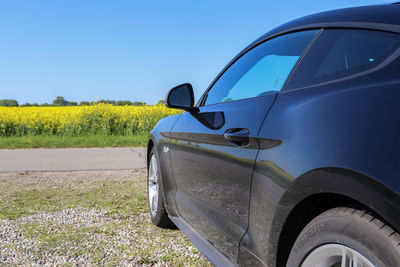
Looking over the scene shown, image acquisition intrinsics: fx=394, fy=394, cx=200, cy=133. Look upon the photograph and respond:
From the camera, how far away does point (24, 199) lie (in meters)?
5.06

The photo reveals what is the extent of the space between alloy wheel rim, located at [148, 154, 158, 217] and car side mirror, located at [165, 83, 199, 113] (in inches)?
41.2

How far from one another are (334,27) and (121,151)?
9172mm

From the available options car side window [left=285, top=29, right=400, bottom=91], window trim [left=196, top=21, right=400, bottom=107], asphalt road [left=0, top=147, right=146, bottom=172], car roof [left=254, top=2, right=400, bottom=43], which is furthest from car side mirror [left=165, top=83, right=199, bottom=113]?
asphalt road [left=0, top=147, right=146, bottom=172]

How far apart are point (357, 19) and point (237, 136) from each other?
0.77 metres

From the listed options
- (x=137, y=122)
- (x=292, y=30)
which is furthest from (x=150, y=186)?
(x=137, y=122)

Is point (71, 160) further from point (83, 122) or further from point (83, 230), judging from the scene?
point (83, 122)

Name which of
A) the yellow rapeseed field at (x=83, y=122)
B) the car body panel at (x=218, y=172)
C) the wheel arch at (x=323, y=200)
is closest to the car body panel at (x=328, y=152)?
the wheel arch at (x=323, y=200)

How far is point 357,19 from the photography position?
1697 mm

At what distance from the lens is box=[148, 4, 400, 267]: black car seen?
1227mm

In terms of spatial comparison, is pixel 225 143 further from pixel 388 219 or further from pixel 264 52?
pixel 388 219

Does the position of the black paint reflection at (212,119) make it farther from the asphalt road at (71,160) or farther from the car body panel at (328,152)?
the asphalt road at (71,160)

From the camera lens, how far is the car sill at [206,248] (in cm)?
220

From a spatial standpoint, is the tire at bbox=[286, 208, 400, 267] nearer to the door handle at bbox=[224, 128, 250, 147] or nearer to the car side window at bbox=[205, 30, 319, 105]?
the door handle at bbox=[224, 128, 250, 147]

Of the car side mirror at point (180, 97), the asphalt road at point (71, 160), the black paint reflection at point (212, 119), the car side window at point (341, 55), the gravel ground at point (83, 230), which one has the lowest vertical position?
the asphalt road at point (71, 160)
